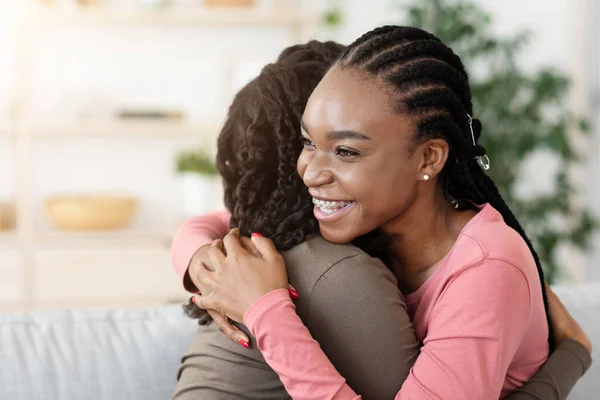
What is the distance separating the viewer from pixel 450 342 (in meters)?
1.05

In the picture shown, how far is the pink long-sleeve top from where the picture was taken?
104cm

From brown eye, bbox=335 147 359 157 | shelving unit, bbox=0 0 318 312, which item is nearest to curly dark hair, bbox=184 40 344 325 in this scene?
brown eye, bbox=335 147 359 157

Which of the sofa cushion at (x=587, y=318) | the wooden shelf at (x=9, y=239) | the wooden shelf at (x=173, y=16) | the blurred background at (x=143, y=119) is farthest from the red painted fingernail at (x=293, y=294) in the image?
the wooden shelf at (x=173, y=16)

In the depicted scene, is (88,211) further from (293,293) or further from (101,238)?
(293,293)

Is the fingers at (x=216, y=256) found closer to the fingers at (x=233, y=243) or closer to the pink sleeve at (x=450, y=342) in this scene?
the fingers at (x=233, y=243)

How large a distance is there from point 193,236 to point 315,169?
0.41 m

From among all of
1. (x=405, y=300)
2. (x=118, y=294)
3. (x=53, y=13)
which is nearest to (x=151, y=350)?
(x=405, y=300)

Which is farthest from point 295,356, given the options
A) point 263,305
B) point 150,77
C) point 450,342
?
point 150,77

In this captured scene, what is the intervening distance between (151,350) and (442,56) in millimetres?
796

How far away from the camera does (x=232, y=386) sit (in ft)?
3.94

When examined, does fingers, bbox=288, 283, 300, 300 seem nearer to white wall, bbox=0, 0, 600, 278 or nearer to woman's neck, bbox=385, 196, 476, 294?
woman's neck, bbox=385, 196, 476, 294

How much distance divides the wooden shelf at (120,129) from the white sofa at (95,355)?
2643 mm

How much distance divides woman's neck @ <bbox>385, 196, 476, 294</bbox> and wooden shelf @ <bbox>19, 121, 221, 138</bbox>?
3.01 m

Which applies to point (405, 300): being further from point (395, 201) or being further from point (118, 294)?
point (118, 294)
